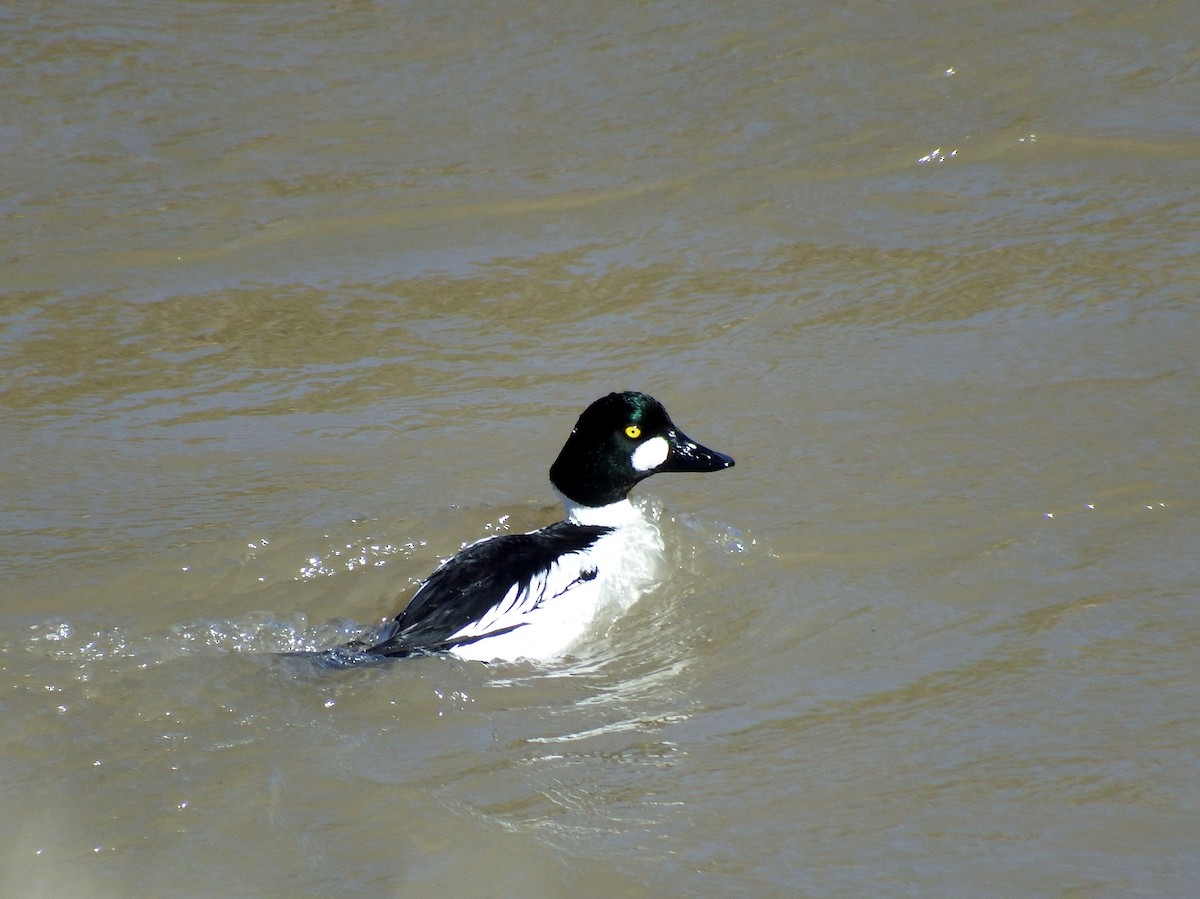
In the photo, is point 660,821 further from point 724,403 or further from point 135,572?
point 724,403

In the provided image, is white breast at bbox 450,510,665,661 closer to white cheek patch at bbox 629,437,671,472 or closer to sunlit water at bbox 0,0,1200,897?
sunlit water at bbox 0,0,1200,897

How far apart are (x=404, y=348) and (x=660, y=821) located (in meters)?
4.09

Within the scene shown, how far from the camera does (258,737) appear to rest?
435cm

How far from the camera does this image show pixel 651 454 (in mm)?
5961

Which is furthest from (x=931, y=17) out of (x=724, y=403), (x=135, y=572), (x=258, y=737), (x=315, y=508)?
(x=258, y=737)

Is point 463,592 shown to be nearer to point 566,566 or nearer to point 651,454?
point 566,566

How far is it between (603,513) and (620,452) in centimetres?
32

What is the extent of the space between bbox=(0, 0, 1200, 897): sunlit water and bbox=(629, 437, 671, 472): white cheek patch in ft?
0.87

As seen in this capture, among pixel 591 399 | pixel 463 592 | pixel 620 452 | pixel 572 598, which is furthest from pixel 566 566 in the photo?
pixel 591 399

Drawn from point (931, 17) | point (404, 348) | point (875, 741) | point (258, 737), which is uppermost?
point (931, 17)

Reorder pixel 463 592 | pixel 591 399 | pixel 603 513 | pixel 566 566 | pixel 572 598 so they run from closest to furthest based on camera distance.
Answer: pixel 463 592 → pixel 572 598 → pixel 566 566 → pixel 603 513 → pixel 591 399

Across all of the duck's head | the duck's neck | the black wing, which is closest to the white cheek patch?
the duck's head

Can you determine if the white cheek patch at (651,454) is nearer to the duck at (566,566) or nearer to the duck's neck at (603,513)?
the duck at (566,566)

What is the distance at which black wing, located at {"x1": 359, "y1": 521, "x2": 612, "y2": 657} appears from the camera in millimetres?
5152
